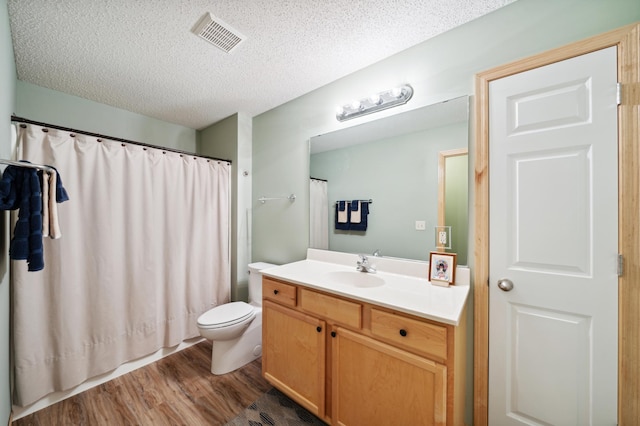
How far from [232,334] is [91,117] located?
2430 millimetres

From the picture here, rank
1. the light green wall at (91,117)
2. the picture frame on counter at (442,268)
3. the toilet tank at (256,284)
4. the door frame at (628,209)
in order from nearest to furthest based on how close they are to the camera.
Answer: the door frame at (628,209), the picture frame on counter at (442,268), the light green wall at (91,117), the toilet tank at (256,284)

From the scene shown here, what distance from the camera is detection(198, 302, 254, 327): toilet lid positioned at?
1853 millimetres

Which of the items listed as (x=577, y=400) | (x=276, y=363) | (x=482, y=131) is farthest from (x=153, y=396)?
(x=482, y=131)

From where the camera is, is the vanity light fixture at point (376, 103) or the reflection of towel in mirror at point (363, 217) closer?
the vanity light fixture at point (376, 103)

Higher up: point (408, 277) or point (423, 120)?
point (423, 120)

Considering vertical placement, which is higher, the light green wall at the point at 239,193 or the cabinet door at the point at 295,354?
the light green wall at the point at 239,193

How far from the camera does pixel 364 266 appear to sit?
1.68 meters

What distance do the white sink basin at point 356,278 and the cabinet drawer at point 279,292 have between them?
0.28m

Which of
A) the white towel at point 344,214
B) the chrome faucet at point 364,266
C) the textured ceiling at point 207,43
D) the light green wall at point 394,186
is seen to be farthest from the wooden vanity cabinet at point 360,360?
the textured ceiling at point 207,43

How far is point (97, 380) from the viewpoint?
1817mm

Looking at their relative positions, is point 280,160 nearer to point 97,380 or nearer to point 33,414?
point 97,380

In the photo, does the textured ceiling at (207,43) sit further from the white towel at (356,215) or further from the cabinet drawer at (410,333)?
the cabinet drawer at (410,333)

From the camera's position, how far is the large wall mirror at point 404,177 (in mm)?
1411

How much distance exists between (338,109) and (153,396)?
254cm
